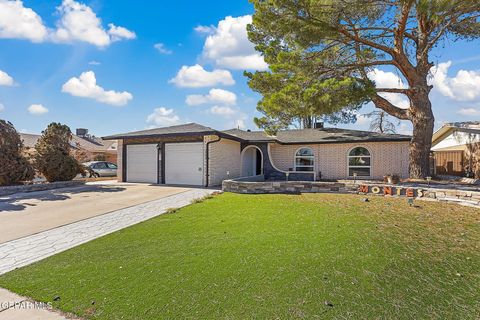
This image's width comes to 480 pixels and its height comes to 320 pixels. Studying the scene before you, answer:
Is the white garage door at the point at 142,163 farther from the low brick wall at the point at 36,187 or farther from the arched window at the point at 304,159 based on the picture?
the arched window at the point at 304,159

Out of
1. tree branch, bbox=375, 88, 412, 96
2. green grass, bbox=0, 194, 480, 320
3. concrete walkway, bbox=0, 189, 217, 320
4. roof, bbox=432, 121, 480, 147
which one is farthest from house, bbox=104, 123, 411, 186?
green grass, bbox=0, 194, 480, 320

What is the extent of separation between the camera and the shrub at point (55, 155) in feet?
43.5

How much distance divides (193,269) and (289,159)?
14.7 m

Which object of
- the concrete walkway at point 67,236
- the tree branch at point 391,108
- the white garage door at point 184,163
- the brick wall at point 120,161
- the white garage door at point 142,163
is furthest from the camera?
the brick wall at point 120,161

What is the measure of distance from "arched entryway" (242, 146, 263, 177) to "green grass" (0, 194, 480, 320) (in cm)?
1200

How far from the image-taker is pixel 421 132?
1233 cm

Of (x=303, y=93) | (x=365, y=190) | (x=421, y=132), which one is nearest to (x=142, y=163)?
(x=303, y=93)

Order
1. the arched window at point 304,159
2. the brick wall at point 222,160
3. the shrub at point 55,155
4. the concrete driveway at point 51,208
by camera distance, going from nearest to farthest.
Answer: the concrete driveway at point 51,208
the shrub at point 55,155
the brick wall at point 222,160
the arched window at point 304,159

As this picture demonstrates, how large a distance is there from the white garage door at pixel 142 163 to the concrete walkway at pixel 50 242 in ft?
23.3

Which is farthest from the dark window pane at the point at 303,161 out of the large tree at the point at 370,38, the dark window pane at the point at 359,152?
the large tree at the point at 370,38

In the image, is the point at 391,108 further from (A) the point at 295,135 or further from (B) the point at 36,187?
(B) the point at 36,187

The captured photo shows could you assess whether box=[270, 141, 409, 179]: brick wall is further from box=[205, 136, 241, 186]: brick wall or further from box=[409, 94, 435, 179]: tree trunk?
box=[205, 136, 241, 186]: brick wall

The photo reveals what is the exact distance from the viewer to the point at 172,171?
15148mm

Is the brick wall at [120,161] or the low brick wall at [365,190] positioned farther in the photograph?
the brick wall at [120,161]
